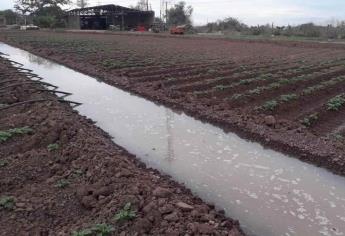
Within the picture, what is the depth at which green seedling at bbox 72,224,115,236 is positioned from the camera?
4176 mm

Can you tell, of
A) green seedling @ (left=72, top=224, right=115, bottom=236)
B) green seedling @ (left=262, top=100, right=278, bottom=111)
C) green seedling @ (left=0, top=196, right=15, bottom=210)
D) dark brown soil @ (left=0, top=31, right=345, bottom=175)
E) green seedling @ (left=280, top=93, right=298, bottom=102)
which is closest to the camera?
green seedling @ (left=72, top=224, right=115, bottom=236)

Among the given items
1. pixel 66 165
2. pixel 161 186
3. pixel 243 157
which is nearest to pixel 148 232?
pixel 161 186

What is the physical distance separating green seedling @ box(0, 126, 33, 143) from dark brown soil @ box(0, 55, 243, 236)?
0.07 meters

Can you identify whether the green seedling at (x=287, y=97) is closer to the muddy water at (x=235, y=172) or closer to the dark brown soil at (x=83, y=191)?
the muddy water at (x=235, y=172)

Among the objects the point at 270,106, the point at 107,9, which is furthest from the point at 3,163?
the point at 107,9

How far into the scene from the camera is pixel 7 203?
4.88m

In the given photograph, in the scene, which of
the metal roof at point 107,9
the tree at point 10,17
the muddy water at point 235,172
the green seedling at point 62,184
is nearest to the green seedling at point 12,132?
the muddy water at point 235,172

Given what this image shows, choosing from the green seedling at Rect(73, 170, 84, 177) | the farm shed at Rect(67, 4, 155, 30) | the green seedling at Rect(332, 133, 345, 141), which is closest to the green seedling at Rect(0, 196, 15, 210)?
the green seedling at Rect(73, 170, 84, 177)

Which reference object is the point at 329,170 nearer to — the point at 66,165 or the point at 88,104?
the point at 66,165

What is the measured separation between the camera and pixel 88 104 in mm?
10758

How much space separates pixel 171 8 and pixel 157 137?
61576 mm

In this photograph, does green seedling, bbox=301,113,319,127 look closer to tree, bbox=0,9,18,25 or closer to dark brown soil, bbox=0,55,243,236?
dark brown soil, bbox=0,55,243,236

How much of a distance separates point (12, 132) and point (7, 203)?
2.86 meters

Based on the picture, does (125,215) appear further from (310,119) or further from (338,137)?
(310,119)
